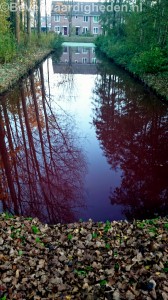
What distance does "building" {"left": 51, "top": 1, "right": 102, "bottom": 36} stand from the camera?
71.6 metres

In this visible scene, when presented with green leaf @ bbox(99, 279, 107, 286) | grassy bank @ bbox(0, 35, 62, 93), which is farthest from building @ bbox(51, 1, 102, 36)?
green leaf @ bbox(99, 279, 107, 286)

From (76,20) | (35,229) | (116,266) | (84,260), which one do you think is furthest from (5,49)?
(76,20)

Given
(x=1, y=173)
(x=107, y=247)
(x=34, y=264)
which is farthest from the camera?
(x=1, y=173)

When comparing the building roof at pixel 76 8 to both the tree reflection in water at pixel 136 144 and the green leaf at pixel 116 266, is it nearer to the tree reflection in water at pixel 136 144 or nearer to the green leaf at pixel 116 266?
the tree reflection in water at pixel 136 144

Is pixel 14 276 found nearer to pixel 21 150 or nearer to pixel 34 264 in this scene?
pixel 34 264

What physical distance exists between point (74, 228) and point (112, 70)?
22929mm

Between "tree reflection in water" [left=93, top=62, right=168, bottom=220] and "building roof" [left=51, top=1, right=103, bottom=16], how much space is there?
60.8 metres

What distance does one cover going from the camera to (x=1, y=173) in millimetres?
7965

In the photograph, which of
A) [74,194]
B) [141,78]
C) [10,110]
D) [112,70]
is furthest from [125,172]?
[112,70]

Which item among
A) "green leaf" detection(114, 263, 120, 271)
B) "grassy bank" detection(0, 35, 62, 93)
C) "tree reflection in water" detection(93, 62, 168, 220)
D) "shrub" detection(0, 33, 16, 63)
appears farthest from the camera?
"shrub" detection(0, 33, 16, 63)

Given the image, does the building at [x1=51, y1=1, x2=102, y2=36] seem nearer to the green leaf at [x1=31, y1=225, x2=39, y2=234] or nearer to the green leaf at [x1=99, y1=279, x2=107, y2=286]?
the green leaf at [x1=31, y1=225, x2=39, y2=234]

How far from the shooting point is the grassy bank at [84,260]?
153 inches

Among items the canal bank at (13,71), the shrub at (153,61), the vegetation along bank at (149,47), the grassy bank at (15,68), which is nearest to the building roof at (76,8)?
the vegetation along bank at (149,47)

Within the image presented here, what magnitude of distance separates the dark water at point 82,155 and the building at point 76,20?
6200 cm
